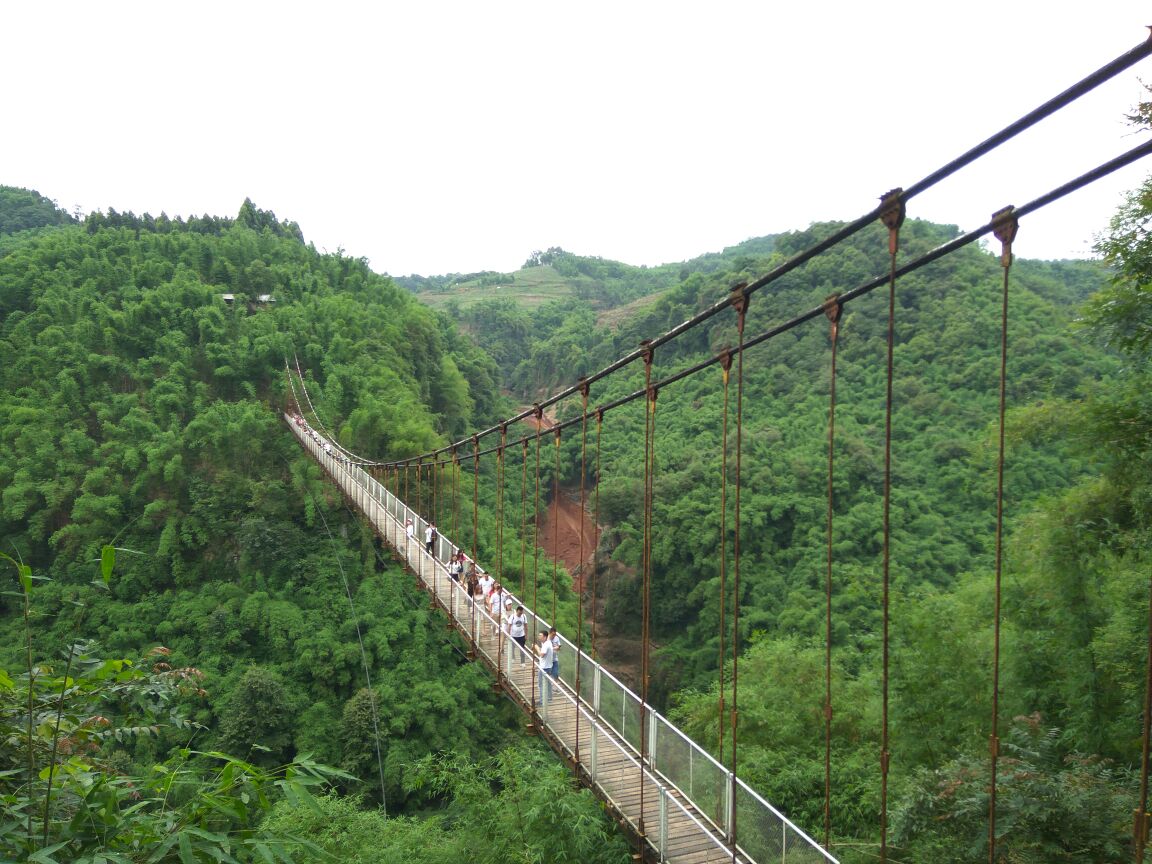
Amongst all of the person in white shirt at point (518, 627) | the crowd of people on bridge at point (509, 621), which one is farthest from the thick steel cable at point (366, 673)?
the person in white shirt at point (518, 627)

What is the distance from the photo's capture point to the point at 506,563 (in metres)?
18.3

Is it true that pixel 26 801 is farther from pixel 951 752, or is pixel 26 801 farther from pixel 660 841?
pixel 951 752

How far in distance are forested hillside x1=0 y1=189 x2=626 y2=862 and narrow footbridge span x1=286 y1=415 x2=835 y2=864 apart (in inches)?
76.4

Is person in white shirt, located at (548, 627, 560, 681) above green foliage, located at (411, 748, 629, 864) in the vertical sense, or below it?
above

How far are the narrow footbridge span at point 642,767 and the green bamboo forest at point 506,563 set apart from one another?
767 millimetres

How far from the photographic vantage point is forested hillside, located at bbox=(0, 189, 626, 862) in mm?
13648

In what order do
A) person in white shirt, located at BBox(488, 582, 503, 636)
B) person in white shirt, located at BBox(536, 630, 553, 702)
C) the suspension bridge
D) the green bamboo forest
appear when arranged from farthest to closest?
person in white shirt, located at BBox(488, 582, 503, 636)
person in white shirt, located at BBox(536, 630, 553, 702)
the green bamboo forest
the suspension bridge

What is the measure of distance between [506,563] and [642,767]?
47.0 feet

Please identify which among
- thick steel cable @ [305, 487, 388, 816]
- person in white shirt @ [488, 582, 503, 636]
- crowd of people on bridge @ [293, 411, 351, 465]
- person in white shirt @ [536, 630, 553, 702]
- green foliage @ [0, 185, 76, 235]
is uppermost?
green foliage @ [0, 185, 76, 235]

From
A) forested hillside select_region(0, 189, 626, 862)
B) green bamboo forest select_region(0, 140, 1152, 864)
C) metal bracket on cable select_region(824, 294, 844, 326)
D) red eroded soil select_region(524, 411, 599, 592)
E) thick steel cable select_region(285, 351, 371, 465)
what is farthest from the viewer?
red eroded soil select_region(524, 411, 599, 592)

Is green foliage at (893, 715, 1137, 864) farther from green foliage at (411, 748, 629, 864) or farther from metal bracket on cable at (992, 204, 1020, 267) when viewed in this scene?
metal bracket on cable at (992, 204, 1020, 267)

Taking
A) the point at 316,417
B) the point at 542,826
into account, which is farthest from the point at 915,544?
the point at 316,417

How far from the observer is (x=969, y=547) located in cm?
1716

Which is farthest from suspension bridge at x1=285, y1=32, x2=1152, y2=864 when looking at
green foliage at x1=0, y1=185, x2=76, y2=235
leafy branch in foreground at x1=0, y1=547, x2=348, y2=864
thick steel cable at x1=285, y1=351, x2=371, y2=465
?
green foliage at x1=0, y1=185, x2=76, y2=235
